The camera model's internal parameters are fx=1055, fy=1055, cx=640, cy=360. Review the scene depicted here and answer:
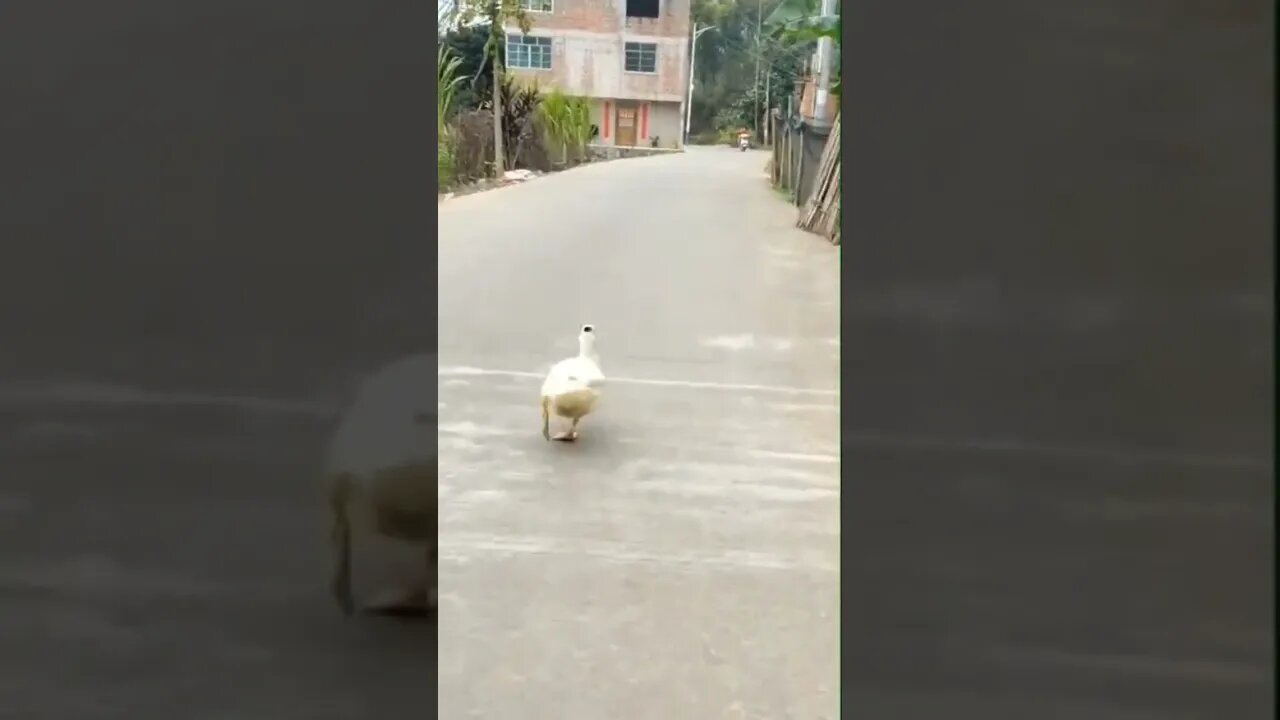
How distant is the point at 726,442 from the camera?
1.41 meters

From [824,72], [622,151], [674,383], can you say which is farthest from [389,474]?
[824,72]

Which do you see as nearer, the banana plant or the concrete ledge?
the banana plant

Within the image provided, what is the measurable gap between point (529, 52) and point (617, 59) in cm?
12

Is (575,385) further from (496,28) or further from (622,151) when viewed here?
(496,28)

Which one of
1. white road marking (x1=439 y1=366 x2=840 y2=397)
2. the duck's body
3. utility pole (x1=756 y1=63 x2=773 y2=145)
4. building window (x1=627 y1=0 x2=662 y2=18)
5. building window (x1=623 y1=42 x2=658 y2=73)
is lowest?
the duck's body

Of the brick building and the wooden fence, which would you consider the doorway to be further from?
the wooden fence

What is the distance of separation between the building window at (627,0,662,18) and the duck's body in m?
0.52

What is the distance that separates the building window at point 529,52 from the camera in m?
1.36

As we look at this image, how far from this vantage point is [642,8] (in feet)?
4.48

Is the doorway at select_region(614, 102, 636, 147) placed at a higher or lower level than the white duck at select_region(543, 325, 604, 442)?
higher

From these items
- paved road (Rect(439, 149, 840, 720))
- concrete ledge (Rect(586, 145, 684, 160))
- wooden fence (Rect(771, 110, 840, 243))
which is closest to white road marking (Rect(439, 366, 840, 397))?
paved road (Rect(439, 149, 840, 720))

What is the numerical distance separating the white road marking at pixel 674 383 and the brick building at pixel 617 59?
32cm

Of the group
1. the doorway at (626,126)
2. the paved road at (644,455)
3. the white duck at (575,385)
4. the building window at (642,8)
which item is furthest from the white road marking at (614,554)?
the building window at (642,8)

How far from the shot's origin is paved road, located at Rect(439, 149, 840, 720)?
132 centimetres
